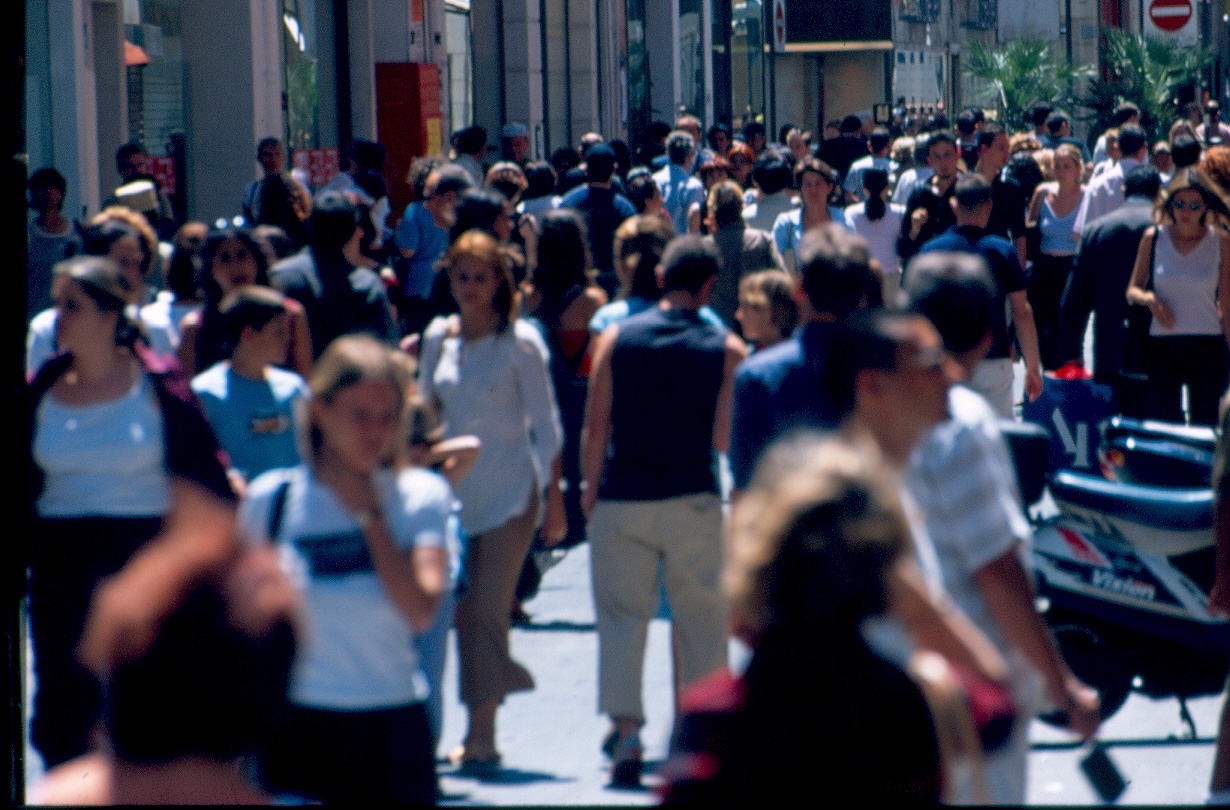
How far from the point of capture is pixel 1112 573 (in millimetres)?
6059

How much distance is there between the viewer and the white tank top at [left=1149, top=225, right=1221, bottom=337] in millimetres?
8930

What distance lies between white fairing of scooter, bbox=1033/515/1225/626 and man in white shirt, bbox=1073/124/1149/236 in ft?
20.2

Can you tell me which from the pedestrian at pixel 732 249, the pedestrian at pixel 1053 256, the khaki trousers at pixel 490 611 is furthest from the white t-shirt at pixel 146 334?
the pedestrian at pixel 1053 256

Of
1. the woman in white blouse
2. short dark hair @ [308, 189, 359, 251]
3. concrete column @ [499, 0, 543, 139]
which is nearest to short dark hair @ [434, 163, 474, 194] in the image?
short dark hair @ [308, 189, 359, 251]

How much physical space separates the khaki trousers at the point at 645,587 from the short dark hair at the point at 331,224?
1770 mm

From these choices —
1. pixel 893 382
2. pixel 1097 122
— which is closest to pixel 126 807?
pixel 893 382

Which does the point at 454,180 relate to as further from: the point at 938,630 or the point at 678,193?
the point at 938,630

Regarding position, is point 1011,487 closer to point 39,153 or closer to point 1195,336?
point 1195,336

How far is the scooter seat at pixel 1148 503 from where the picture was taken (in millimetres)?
5945

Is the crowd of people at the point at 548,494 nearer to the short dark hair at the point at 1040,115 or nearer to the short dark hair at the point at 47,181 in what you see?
the short dark hair at the point at 47,181

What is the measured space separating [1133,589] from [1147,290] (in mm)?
3361

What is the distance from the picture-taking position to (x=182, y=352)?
6.61 metres

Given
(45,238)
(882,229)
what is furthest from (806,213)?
(45,238)

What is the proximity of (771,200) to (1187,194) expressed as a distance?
11.1 feet
